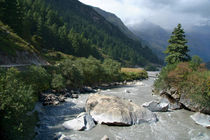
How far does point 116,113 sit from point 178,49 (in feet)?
113

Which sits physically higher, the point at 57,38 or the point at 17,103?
the point at 57,38

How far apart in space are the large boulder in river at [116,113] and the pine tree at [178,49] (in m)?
27.6

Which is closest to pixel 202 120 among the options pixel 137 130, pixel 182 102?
pixel 182 102

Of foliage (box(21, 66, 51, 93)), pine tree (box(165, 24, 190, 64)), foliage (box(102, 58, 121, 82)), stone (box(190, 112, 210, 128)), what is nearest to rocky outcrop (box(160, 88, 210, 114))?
stone (box(190, 112, 210, 128))

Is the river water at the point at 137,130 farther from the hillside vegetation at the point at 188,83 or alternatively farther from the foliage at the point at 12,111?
the foliage at the point at 12,111

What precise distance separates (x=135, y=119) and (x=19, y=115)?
54.7 feet

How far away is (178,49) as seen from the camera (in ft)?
163

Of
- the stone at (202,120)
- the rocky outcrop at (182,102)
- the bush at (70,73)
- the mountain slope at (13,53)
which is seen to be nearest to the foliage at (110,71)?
the bush at (70,73)

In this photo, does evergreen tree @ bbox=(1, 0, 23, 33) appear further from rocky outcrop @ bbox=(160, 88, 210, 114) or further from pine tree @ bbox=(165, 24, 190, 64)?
rocky outcrop @ bbox=(160, 88, 210, 114)

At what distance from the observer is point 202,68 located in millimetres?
38625

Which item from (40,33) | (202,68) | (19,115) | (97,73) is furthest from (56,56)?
(19,115)

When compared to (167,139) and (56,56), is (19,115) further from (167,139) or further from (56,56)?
(56,56)

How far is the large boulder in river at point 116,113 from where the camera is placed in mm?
24781

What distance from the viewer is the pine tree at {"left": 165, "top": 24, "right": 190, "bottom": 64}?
160 feet
